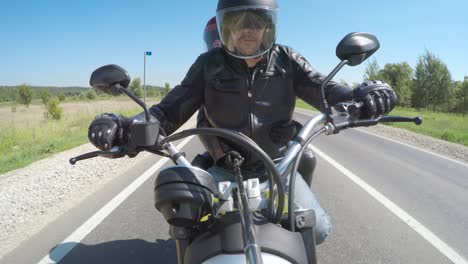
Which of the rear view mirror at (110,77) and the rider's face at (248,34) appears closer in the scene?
the rear view mirror at (110,77)

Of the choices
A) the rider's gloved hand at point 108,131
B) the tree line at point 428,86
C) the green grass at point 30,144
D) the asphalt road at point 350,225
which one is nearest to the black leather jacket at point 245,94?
the rider's gloved hand at point 108,131

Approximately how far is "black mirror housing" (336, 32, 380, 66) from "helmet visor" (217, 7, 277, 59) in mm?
462

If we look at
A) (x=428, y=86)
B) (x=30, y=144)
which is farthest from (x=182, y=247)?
(x=428, y=86)

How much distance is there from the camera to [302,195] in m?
2.18

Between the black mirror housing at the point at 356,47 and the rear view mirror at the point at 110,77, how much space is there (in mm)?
1041

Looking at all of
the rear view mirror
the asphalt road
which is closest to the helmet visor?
the rear view mirror

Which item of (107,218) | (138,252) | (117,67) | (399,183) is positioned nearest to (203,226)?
(117,67)

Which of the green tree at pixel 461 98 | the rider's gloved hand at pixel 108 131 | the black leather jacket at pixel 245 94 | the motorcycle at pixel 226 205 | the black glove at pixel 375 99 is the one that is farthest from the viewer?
the green tree at pixel 461 98

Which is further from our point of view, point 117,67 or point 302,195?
point 302,195

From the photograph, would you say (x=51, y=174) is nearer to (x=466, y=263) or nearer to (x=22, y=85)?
(x=466, y=263)

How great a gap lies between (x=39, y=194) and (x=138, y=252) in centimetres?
275

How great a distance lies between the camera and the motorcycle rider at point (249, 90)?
2242 millimetres

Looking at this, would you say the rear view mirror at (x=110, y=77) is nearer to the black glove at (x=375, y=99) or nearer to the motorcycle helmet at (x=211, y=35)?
the black glove at (x=375, y=99)

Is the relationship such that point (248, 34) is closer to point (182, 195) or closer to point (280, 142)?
point (280, 142)
